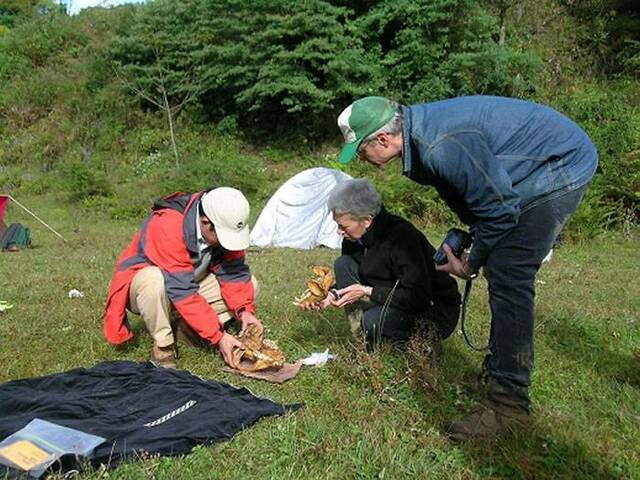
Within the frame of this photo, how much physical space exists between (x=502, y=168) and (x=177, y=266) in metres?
2.16

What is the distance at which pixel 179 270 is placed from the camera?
3.90m

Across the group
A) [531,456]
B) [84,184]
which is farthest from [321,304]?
[84,184]

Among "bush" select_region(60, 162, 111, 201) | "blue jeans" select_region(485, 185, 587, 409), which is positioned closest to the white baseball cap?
"blue jeans" select_region(485, 185, 587, 409)

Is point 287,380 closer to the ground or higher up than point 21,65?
closer to the ground

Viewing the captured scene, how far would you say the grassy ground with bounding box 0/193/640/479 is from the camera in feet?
8.68

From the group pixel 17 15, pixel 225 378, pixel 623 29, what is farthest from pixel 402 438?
pixel 17 15

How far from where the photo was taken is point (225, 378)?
12.6 feet

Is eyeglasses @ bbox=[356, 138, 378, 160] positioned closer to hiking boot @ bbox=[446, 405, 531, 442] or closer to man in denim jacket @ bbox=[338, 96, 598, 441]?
man in denim jacket @ bbox=[338, 96, 598, 441]

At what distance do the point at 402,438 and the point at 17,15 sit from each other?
29.5 meters

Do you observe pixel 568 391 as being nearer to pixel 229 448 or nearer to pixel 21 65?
pixel 229 448

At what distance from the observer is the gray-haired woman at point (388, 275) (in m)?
3.68

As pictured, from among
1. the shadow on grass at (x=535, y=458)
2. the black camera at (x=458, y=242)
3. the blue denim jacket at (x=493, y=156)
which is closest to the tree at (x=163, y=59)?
the black camera at (x=458, y=242)

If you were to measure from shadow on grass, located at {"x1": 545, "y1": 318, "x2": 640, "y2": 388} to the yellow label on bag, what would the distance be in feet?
9.59

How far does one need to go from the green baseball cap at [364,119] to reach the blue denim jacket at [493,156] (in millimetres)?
84
